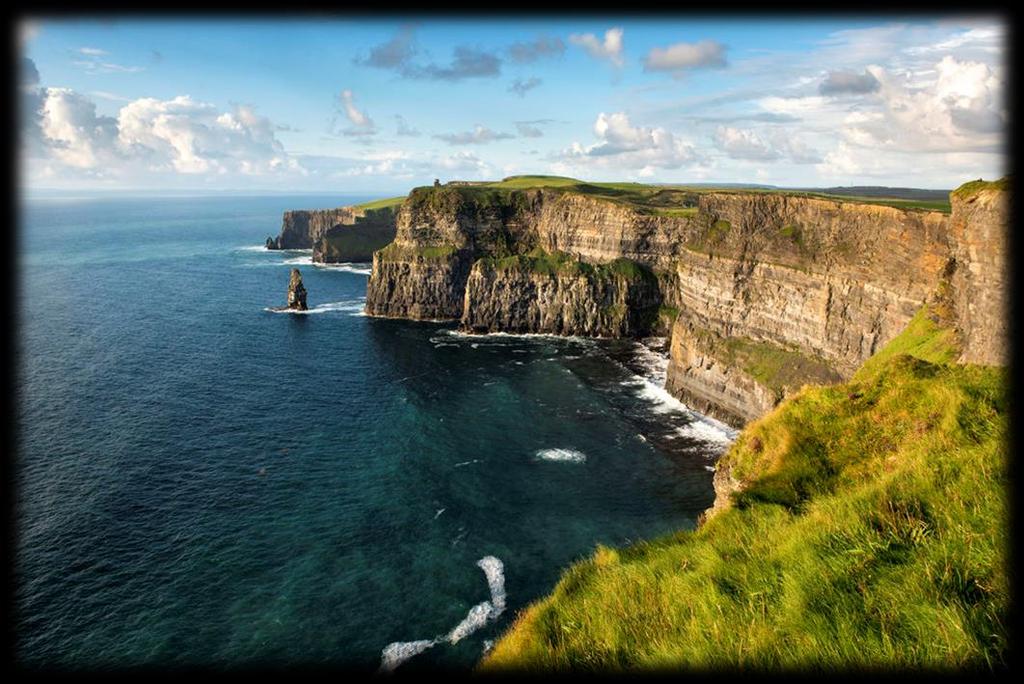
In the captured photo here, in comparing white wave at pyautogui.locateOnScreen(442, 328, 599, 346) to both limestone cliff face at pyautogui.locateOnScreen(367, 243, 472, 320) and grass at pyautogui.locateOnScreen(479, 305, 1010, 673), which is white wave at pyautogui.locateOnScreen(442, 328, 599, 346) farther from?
grass at pyautogui.locateOnScreen(479, 305, 1010, 673)

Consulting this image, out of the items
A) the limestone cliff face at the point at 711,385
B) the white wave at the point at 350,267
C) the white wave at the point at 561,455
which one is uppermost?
the white wave at the point at 350,267

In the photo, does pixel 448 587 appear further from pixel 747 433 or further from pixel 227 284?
pixel 227 284

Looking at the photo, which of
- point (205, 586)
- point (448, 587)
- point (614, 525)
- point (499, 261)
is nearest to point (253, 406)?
point (205, 586)

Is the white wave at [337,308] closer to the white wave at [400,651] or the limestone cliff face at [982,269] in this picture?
the white wave at [400,651]

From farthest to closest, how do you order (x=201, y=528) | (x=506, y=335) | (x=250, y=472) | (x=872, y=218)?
(x=506, y=335)
(x=872, y=218)
(x=250, y=472)
(x=201, y=528)

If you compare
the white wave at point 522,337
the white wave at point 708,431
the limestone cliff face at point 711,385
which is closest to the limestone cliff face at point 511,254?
the white wave at point 522,337

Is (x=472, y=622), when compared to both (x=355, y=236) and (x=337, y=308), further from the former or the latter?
(x=355, y=236)
